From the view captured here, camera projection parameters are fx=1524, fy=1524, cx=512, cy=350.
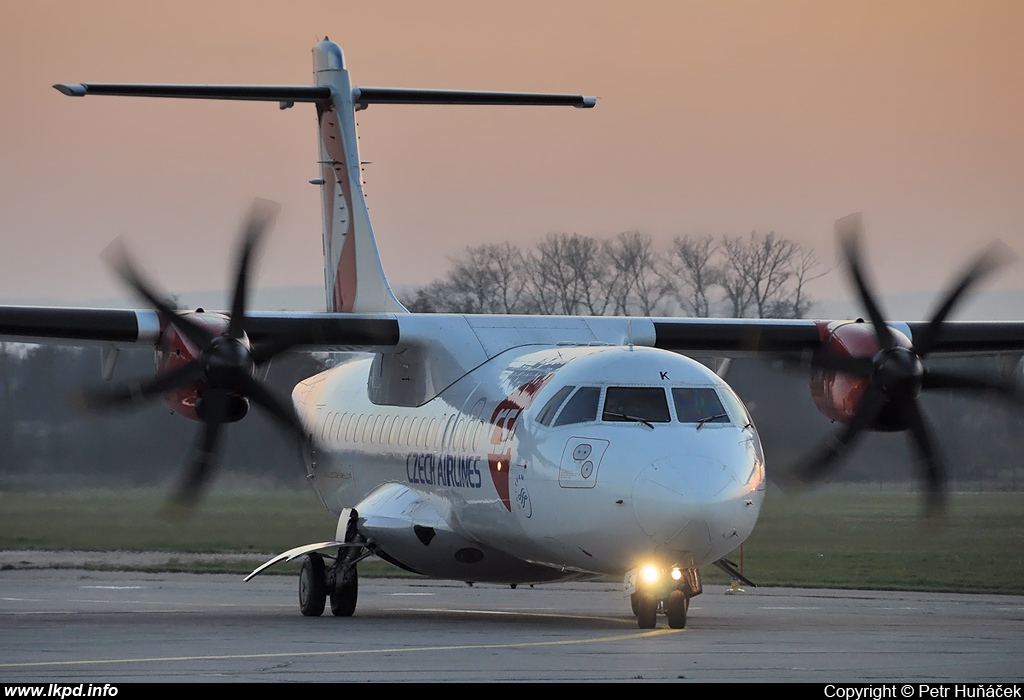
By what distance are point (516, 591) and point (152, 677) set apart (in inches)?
481

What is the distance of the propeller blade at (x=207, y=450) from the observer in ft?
50.8

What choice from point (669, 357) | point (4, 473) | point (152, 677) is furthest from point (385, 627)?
point (4, 473)

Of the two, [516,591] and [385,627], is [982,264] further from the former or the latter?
[516,591]

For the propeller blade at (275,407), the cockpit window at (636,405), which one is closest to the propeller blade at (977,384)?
the cockpit window at (636,405)

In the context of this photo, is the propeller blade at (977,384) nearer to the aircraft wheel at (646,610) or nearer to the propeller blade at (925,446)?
the propeller blade at (925,446)

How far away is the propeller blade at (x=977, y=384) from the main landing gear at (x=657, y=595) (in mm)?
4416

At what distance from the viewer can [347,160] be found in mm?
20719

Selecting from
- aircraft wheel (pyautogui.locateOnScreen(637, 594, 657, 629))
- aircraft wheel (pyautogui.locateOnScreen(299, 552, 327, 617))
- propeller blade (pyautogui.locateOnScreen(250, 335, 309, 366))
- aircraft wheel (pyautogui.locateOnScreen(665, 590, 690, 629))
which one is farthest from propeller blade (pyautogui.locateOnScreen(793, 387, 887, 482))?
propeller blade (pyautogui.locateOnScreen(250, 335, 309, 366))

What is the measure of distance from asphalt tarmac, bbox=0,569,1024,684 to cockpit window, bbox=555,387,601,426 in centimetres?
190

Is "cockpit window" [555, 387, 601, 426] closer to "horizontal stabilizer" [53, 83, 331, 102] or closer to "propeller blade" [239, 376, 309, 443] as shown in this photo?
"propeller blade" [239, 376, 309, 443]

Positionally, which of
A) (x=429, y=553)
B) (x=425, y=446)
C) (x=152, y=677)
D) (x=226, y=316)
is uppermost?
(x=226, y=316)

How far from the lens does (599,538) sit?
13.0 metres

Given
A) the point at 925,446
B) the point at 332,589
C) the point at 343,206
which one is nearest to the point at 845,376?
the point at 925,446

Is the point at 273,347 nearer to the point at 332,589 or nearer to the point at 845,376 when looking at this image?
the point at 332,589
